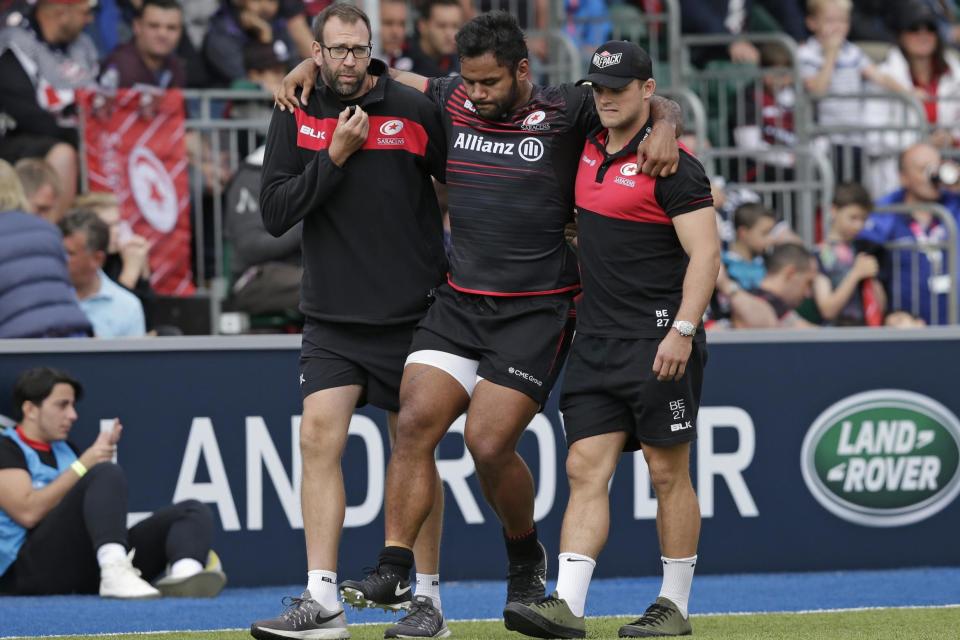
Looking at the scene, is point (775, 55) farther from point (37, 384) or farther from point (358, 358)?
point (358, 358)

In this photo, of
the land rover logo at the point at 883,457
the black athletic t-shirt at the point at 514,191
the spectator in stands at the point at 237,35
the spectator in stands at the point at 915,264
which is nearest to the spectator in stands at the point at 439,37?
the spectator in stands at the point at 237,35

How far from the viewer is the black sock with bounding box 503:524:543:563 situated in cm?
687

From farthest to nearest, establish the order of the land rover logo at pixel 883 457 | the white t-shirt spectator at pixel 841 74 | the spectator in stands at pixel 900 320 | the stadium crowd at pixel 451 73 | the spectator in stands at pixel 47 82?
the white t-shirt spectator at pixel 841 74
the spectator in stands at pixel 900 320
the spectator in stands at pixel 47 82
the stadium crowd at pixel 451 73
the land rover logo at pixel 883 457

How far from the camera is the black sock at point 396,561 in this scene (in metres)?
6.43

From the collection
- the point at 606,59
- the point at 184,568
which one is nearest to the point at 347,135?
the point at 606,59

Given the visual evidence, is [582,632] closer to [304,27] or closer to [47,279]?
[47,279]

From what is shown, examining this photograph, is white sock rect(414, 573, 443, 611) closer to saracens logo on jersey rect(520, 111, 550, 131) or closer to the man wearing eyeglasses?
the man wearing eyeglasses

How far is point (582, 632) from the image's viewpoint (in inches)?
252

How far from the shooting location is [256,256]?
33.9ft

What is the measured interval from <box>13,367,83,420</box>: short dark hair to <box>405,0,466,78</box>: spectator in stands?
506cm

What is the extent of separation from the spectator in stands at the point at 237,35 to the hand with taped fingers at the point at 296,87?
5765 mm

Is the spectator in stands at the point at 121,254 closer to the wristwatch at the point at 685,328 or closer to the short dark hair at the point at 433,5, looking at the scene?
the short dark hair at the point at 433,5

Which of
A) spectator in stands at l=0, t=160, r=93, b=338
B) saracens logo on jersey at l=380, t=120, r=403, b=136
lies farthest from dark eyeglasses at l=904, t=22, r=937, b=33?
saracens logo on jersey at l=380, t=120, r=403, b=136

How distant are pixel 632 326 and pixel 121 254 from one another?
4.79 metres
